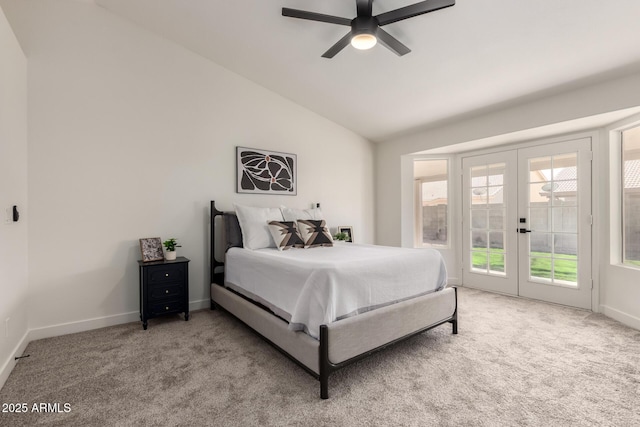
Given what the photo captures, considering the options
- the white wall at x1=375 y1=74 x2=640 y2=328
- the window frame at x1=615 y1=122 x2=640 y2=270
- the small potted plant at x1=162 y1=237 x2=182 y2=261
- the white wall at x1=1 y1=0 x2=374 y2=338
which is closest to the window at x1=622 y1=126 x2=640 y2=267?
the window frame at x1=615 y1=122 x2=640 y2=270

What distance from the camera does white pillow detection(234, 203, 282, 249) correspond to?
10.9 ft

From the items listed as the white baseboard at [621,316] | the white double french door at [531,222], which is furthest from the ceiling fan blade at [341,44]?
the white baseboard at [621,316]

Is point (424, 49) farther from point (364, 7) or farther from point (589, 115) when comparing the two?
point (589, 115)

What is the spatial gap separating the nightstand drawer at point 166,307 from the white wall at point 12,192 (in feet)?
3.09

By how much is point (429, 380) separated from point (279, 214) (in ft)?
7.78

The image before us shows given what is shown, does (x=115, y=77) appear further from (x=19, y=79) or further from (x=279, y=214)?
(x=279, y=214)

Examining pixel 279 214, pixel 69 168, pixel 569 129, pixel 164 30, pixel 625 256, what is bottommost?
pixel 625 256

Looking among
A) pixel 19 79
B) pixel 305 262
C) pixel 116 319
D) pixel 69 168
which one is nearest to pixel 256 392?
pixel 305 262

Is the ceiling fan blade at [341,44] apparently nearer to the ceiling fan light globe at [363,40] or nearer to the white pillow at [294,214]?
the ceiling fan light globe at [363,40]

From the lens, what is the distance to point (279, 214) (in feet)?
12.2

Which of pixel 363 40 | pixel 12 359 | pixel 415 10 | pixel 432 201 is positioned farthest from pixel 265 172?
pixel 12 359

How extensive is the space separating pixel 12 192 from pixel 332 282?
257 cm

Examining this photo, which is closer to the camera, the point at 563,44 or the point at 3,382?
the point at 3,382

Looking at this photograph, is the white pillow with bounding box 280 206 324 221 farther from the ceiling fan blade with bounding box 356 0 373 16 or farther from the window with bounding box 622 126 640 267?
the window with bounding box 622 126 640 267
